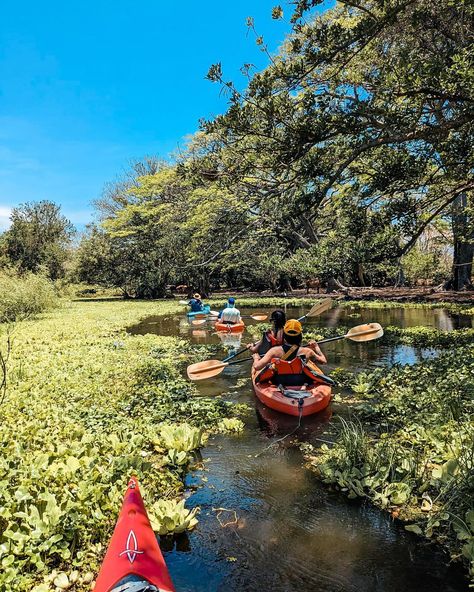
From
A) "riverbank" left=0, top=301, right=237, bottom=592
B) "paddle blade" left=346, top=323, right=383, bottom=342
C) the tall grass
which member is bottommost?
"riverbank" left=0, top=301, right=237, bottom=592

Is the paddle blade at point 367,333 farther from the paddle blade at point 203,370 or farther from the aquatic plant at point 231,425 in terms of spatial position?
the aquatic plant at point 231,425

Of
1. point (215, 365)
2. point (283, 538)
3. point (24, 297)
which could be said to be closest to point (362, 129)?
point (215, 365)

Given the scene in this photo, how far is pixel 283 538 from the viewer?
3.94m

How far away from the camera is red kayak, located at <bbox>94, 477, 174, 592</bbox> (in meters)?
2.68

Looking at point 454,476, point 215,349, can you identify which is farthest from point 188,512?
point 215,349

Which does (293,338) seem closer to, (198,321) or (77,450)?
(77,450)

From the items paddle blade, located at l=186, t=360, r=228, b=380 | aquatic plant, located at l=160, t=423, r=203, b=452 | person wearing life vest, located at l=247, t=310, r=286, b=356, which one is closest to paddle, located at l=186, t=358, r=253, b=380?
paddle blade, located at l=186, t=360, r=228, b=380

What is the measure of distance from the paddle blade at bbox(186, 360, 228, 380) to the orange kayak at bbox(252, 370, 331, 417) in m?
1.24

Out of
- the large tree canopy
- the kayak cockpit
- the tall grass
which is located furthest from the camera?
the tall grass

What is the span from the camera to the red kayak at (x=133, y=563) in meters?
2.68

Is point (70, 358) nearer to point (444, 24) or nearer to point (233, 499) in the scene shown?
point (233, 499)

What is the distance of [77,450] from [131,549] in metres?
1.91

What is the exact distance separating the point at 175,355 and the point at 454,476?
899 cm

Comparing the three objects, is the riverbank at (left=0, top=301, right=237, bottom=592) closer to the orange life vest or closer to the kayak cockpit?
the kayak cockpit
